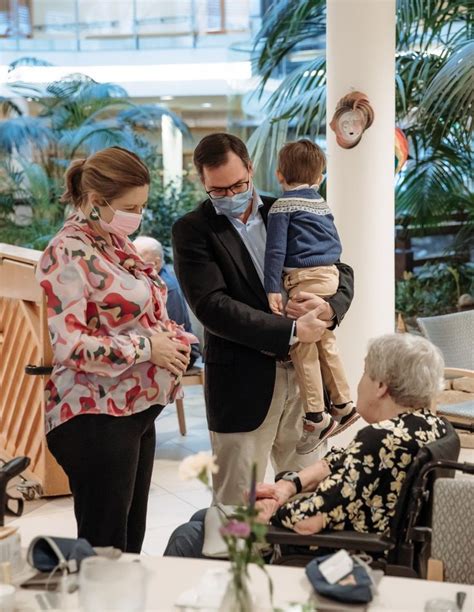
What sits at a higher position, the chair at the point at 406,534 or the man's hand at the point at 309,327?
the man's hand at the point at 309,327

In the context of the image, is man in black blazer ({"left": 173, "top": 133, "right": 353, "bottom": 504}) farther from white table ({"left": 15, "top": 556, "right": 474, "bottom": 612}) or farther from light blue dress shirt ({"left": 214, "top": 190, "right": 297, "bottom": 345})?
white table ({"left": 15, "top": 556, "right": 474, "bottom": 612})

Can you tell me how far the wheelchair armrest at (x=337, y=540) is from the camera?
8.50ft

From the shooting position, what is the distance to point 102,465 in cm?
288

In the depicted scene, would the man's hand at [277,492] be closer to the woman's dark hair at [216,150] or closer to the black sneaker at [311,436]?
the black sneaker at [311,436]

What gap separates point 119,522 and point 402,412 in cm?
89

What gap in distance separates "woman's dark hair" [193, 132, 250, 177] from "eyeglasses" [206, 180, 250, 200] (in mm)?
78

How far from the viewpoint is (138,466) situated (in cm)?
309

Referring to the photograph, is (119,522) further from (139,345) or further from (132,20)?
(132,20)

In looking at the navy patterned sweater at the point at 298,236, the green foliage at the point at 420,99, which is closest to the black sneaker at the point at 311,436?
the navy patterned sweater at the point at 298,236

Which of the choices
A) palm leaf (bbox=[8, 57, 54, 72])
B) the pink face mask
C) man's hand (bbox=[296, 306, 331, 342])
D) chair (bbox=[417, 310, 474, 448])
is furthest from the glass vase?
palm leaf (bbox=[8, 57, 54, 72])

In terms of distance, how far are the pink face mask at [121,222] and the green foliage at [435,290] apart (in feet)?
16.7

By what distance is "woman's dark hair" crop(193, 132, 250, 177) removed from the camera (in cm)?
314

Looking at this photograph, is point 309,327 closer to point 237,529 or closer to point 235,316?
point 235,316

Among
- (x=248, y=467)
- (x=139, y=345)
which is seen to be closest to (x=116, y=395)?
(x=139, y=345)
